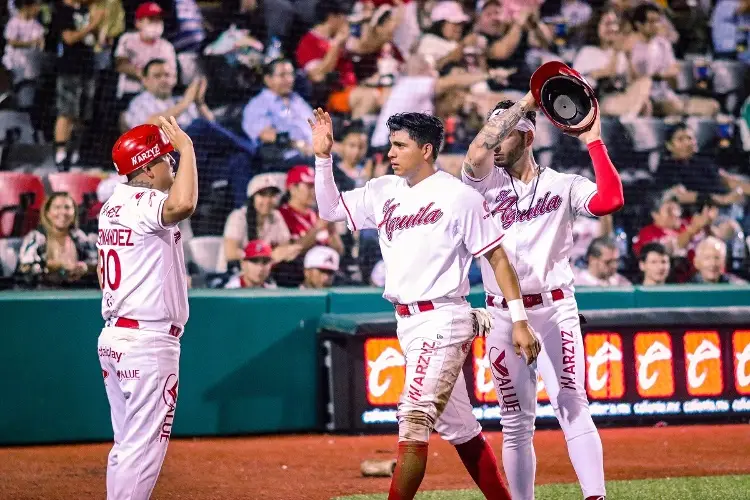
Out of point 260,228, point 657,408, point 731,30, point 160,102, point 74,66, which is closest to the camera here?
point 657,408

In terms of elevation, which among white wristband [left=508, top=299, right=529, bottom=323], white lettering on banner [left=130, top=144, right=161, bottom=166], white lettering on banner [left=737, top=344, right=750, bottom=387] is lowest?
white lettering on banner [left=737, top=344, right=750, bottom=387]

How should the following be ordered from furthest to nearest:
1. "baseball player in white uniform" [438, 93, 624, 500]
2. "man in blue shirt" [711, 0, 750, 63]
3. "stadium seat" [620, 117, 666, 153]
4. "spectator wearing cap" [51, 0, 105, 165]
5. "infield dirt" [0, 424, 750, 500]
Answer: "man in blue shirt" [711, 0, 750, 63] → "stadium seat" [620, 117, 666, 153] → "spectator wearing cap" [51, 0, 105, 165] → "infield dirt" [0, 424, 750, 500] → "baseball player in white uniform" [438, 93, 624, 500]

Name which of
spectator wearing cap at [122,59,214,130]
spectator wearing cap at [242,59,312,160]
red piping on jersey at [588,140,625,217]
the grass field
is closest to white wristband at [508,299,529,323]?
red piping on jersey at [588,140,625,217]

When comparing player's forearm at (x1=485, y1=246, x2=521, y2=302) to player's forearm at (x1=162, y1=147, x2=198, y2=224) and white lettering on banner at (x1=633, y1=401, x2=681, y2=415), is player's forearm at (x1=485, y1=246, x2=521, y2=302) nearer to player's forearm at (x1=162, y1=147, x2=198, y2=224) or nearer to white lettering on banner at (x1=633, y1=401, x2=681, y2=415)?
player's forearm at (x1=162, y1=147, x2=198, y2=224)

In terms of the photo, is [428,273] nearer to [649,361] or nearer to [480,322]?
[480,322]

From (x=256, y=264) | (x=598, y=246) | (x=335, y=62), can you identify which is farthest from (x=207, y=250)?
(x=598, y=246)

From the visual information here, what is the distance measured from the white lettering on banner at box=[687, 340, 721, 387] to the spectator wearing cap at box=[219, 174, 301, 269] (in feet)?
11.3

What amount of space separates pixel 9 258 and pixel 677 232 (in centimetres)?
620

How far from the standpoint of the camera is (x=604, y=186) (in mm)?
4734

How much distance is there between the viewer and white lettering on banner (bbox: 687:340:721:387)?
859cm

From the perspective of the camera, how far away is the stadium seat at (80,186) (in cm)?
943

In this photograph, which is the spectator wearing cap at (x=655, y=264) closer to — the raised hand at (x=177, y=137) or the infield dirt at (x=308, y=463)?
the infield dirt at (x=308, y=463)

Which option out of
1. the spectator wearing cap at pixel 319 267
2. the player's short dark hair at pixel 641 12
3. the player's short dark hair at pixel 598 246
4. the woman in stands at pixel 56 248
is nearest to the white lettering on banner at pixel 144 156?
the woman in stands at pixel 56 248

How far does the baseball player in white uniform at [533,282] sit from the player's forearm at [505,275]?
0.94 feet
